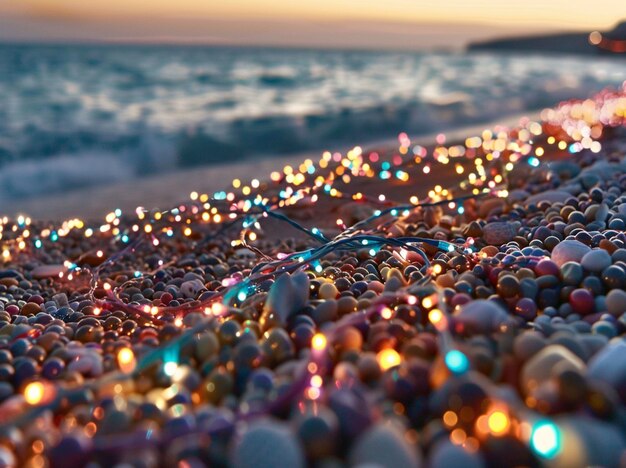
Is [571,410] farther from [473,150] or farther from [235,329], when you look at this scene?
[473,150]

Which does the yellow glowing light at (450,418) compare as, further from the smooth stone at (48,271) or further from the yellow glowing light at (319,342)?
the smooth stone at (48,271)

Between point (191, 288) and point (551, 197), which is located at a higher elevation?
point (551, 197)

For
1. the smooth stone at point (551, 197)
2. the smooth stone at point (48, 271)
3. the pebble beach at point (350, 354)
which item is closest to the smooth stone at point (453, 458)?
the pebble beach at point (350, 354)

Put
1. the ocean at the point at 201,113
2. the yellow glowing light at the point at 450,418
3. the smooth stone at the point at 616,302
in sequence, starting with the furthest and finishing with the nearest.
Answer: the ocean at the point at 201,113 → the smooth stone at the point at 616,302 → the yellow glowing light at the point at 450,418

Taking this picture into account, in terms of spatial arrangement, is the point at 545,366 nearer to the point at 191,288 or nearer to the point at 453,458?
the point at 453,458

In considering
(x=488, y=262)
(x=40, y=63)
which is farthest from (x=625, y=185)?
(x=40, y=63)

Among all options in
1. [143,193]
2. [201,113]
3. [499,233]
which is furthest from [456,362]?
[201,113]

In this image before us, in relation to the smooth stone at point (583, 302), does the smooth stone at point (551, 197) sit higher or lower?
higher
